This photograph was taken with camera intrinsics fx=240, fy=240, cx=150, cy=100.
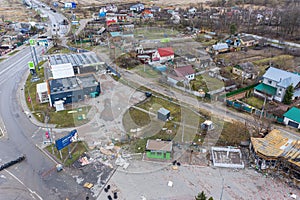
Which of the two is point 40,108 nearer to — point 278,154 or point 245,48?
point 278,154

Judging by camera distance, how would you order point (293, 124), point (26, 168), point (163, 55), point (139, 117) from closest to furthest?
point (26, 168) → point (293, 124) → point (139, 117) → point (163, 55)

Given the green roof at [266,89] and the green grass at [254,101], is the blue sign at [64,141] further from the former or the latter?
the green roof at [266,89]

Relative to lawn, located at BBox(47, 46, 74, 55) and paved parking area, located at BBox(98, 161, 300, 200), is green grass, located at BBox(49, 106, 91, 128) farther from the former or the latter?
lawn, located at BBox(47, 46, 74, 55)

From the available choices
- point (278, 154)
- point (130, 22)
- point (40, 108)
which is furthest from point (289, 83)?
point (130, 22)

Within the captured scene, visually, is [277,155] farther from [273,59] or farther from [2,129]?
[273,59]

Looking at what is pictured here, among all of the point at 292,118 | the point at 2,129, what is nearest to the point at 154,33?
the point at 292,118

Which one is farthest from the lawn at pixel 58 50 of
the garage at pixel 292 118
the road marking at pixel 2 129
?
the garage at pixel 292 118

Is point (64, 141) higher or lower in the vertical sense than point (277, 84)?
lower
